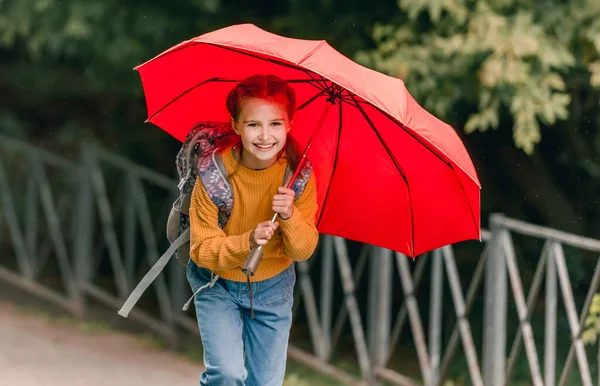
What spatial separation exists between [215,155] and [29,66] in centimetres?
626

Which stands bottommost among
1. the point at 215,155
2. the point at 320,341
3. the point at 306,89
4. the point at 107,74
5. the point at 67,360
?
the point at 67,360

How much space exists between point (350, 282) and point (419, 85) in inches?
55.6

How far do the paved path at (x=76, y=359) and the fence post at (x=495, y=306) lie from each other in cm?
203

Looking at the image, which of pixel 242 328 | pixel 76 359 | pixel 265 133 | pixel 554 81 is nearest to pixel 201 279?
pixel 242 328

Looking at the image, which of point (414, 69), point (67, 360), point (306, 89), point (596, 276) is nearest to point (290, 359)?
point (67, 360)

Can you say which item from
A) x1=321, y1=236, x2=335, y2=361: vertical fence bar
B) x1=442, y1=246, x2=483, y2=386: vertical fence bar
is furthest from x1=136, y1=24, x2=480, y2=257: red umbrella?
x1=321, y1=236, x2=335, y2=361: vertical fence bar

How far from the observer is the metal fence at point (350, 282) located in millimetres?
5637

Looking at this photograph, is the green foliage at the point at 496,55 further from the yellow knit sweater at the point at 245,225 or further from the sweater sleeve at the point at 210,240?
the sweater sleeve at the point at 210,240

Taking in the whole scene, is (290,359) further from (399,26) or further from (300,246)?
(300,246)

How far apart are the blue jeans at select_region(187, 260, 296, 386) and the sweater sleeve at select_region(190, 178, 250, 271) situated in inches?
7.0

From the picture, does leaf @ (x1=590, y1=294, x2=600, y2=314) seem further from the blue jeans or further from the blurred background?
the blue jeans

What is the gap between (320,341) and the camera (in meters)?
7.12

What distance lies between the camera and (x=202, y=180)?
3.70 meters

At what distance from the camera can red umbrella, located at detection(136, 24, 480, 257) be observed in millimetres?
4039
